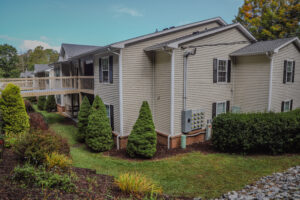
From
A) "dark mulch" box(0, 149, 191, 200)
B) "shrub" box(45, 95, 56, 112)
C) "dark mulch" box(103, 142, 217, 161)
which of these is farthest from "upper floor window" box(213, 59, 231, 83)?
"shrub" box(45, 95, 56, 112)

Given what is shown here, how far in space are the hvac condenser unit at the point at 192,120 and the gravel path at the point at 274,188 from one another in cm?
467

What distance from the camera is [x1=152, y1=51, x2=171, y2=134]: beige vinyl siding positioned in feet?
33.6

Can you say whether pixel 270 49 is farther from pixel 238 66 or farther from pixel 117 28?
pixel 117 28

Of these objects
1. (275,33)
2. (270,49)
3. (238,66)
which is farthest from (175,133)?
(275,33)

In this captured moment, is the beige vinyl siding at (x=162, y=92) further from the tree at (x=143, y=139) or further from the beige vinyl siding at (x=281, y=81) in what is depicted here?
the beige vinyl siding at (x=281, y=81)

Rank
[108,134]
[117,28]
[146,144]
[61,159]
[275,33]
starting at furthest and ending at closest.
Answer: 1. [117,28]
2. [275,33]
3. [108,134]
4. [146,144]
5. [61,159]

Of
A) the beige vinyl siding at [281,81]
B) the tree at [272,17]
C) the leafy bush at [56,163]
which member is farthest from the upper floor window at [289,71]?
the leafy bush at [56,163]

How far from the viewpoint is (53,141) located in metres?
6.27

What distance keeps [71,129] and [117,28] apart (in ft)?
91.9

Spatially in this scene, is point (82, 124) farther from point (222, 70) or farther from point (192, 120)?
point (222, 70)

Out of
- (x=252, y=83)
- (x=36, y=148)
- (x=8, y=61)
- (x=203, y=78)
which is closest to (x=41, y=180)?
(x=36, y=148)

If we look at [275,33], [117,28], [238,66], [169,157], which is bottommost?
[169,157]

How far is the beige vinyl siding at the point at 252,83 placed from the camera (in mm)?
11117

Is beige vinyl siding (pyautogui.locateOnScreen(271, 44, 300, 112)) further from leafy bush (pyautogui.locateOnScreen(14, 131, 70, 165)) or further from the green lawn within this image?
leafy bush (pyautogui.locateOnScreen(14, 131, 70, 165))
